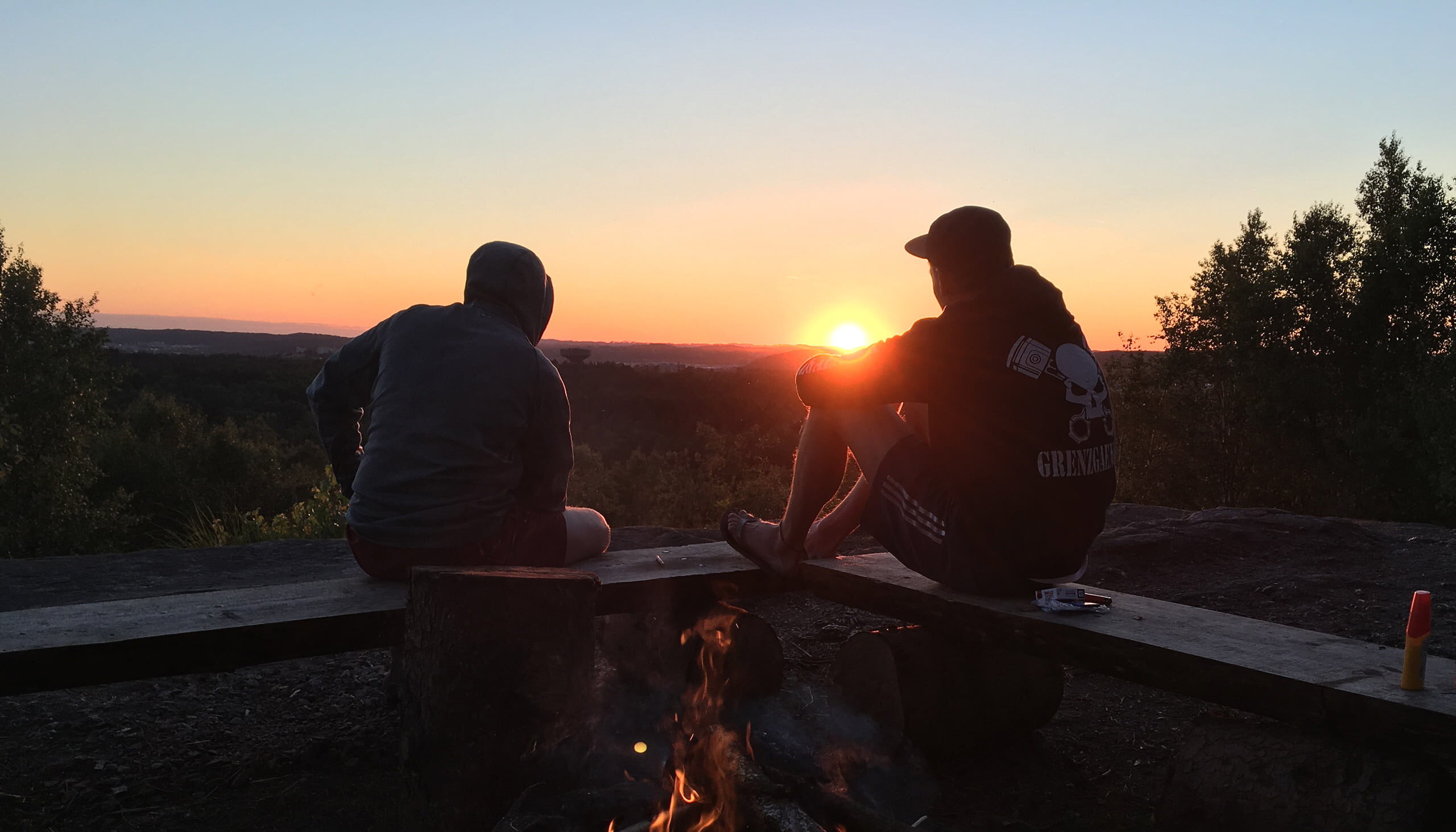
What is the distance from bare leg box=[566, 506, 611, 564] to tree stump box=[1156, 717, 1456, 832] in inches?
81.8

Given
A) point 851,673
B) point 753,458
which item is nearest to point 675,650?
point 851,673

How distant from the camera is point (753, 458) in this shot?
23.6m

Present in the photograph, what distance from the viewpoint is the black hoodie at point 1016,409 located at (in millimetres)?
2766

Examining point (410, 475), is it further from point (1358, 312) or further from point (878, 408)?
point (1358, 312)

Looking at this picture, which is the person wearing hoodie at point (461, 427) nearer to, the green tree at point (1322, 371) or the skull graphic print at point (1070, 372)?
the skull graphic print at point (1070, 372)

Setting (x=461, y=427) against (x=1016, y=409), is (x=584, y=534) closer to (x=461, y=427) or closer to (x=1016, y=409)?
(x=461, y=427)

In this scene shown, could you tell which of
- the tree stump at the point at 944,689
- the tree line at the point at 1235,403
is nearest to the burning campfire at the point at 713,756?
the tree stump at the point at 944,689

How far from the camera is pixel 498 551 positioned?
3188 millimetres

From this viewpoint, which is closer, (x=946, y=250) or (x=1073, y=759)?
(x=946, y=250)

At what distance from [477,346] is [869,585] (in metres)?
1.54

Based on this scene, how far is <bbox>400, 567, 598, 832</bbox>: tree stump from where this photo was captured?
A: 2412mm

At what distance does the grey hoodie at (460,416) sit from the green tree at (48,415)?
63.8 feet

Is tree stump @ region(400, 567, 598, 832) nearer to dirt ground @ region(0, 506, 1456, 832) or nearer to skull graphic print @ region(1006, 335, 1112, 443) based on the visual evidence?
dirt ground @ region(0, 506, 1456, 832)

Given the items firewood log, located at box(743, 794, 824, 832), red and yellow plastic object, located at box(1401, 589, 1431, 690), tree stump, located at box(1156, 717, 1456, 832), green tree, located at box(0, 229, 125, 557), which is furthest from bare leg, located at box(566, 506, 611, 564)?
green tree, located at box(0, 229, 125, 557)
